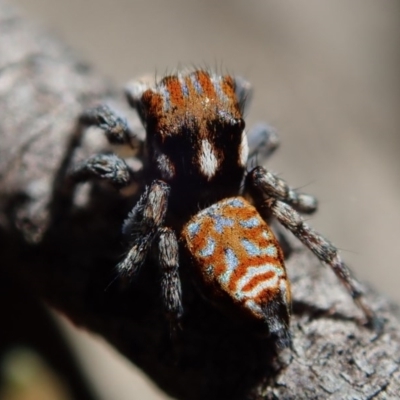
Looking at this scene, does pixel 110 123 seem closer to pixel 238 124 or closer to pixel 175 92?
pixel 175 92

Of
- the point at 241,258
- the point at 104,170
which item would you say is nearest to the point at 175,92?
the point at 104,170

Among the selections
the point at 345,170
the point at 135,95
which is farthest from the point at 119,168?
the point at 345,170

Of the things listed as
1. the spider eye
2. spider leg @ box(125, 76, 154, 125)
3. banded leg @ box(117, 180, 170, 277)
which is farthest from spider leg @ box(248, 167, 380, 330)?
spider leg @ box(125, 76, 154, 125)

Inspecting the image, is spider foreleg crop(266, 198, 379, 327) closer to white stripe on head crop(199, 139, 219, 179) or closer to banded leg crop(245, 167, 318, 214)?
banded leg crop(245, 167, 318, 214)

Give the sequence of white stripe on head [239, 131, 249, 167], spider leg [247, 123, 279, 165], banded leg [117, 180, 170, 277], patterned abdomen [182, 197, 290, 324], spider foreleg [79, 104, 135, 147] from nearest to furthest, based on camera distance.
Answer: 1. patterned abdomen [182, 197, 290, 324]
2. banded leg [117, 180, 170, 277]
3. white stripe on head [239, 131, 249, 167]
4. spider foreleg [79, 104, 135, 147]
5. spider leg [247, 123, 279, 165]

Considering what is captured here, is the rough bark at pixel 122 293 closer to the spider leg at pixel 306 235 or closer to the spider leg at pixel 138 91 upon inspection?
the spider leg at pixel 306 235

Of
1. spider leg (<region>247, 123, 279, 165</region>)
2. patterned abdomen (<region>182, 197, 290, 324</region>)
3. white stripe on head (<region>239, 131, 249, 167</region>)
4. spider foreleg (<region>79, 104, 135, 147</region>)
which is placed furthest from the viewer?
spider leg (<region>247, 123, 279, 165</region>)

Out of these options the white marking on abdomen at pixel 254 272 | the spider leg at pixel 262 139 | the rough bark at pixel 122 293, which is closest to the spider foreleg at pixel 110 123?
the rough bark at pixel 122 293
